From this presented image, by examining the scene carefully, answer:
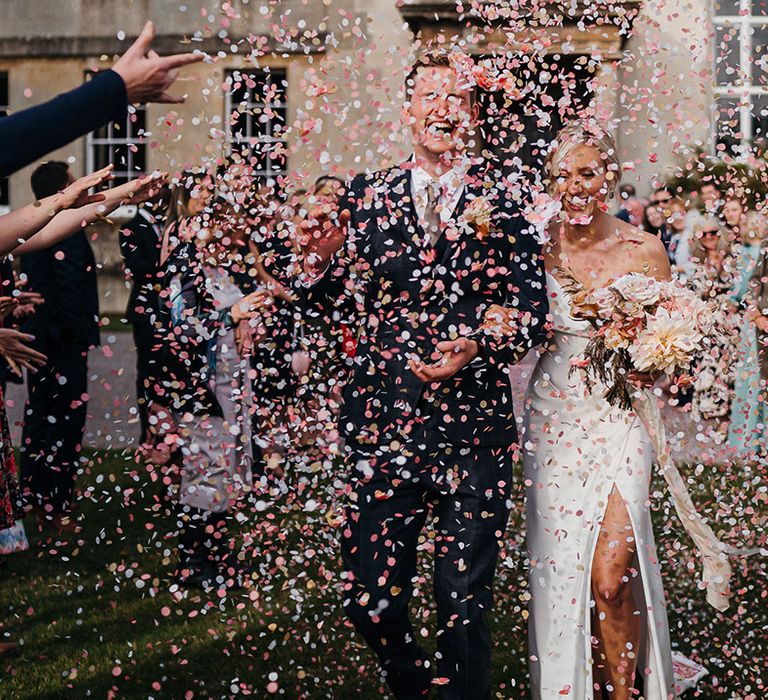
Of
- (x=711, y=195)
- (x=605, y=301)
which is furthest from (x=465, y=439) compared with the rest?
(x=711, y=195)

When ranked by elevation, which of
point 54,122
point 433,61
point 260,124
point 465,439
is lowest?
point 465,439

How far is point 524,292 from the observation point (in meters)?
4.34

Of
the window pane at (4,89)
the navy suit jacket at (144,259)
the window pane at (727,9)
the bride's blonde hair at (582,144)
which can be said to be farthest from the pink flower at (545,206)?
the window pane at (4,89)

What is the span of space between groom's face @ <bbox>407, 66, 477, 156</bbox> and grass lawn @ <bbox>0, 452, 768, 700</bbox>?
1366 mm

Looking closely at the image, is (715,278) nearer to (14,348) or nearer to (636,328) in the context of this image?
(636,328)

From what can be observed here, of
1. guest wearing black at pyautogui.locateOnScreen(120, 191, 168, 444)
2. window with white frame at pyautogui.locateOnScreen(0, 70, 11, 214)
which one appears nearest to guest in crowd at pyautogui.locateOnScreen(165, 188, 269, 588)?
guest wearing black at pyautogui.locateOnScreen(120, 191, 168, 444)

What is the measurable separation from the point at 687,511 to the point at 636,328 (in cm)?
77

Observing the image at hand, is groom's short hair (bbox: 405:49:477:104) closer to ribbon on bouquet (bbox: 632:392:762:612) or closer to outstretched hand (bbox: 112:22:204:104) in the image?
outstretched hand (bbox: 112:22:204:104)

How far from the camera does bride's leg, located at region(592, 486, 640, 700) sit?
14.7 ft

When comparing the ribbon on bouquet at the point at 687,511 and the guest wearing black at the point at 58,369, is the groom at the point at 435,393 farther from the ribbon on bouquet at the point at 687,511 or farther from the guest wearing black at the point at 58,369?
the guest wearing black at the point at 58,369

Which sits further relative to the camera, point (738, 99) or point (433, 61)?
point (738, 99)

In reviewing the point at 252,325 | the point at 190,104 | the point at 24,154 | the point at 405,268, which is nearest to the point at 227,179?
the point at 252,325

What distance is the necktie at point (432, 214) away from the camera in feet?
14.0

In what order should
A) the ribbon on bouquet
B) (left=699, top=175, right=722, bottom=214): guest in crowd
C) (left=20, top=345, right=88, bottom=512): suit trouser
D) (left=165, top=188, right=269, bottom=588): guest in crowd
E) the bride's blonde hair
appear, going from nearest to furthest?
1. the ribbon on bouquet
2. the bride's blonde hair
3. (left=699, top=175, right=722, bottom=214): guest in crowd
4. (left=165, top=188, right=269, bottom=588): guest in crowd
5. (left=20, top=345, right=88, bottom=512): suit trouser
